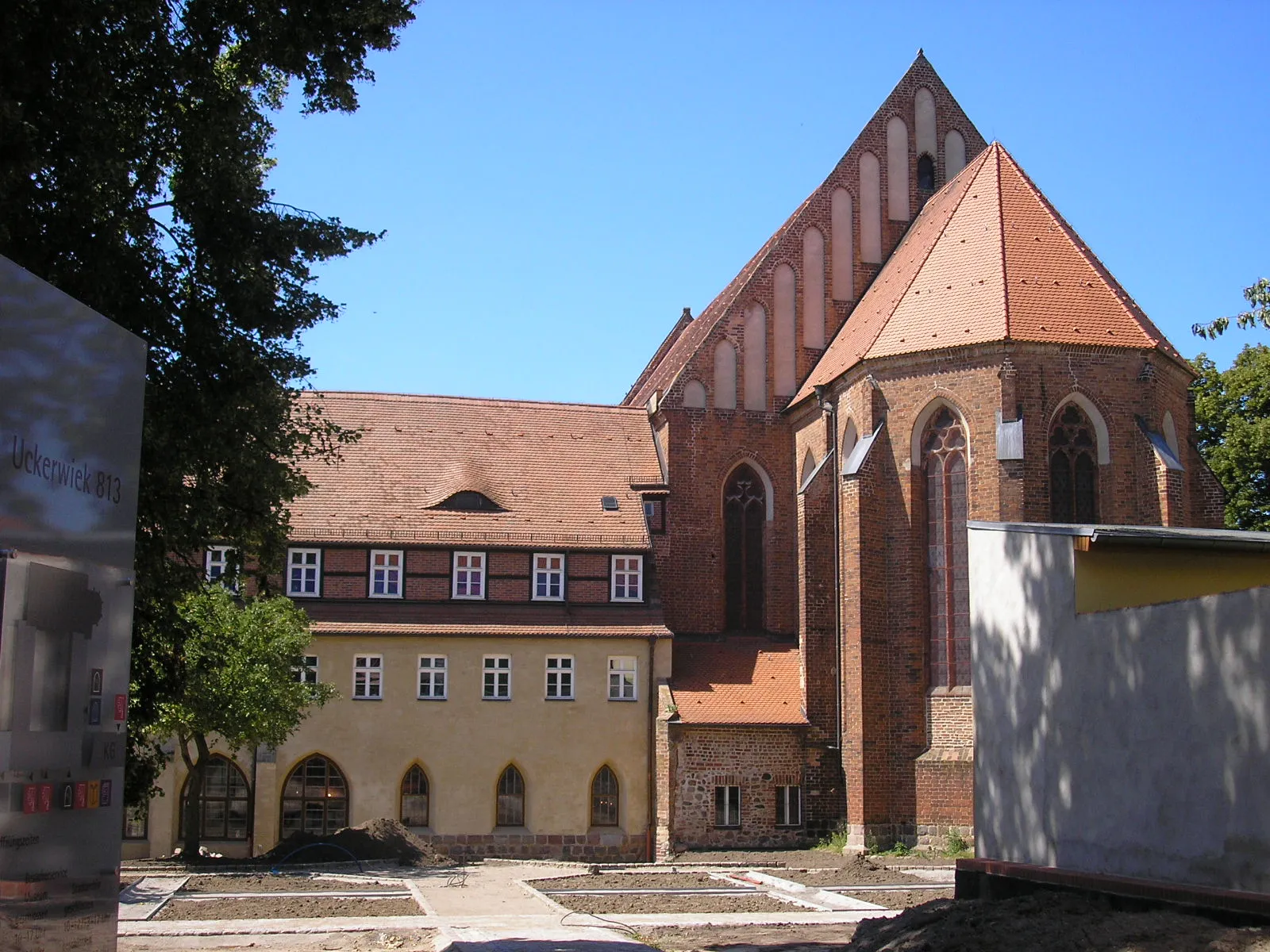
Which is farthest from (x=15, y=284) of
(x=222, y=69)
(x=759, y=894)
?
(x=759, y=894)

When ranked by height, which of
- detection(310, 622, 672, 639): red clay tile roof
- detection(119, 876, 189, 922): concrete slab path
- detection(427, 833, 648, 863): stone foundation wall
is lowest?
detection(427, 833, 648, 863): stone foundation wall

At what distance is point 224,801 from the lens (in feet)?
95.9

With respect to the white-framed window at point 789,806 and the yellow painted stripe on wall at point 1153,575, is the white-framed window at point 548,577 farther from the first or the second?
the yellow painted stripe on wall at point 1153,575

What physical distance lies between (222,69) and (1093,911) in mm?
10853

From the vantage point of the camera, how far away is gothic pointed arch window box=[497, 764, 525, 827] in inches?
1156

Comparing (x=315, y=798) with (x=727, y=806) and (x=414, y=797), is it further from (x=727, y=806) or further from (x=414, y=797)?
(x=727, y=806)

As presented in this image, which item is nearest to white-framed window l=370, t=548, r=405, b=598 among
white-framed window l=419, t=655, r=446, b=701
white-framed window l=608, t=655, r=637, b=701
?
white-framed window l=419, t=655, r=446, b=701

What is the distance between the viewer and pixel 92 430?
5992mm

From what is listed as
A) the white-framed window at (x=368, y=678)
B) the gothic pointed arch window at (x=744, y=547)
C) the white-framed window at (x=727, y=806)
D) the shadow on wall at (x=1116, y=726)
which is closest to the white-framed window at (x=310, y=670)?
the white-framed window at (x=368, y=678)

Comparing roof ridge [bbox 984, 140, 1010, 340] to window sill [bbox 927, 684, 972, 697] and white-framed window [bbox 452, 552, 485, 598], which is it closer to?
window sill [bbox 927, 684, 972, 697]

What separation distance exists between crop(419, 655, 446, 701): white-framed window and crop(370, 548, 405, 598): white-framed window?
1.64 metres

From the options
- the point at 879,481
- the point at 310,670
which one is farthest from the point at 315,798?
the point at 879,481

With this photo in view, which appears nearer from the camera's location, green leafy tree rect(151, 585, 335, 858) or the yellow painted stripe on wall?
the yellow painted stripe on wall

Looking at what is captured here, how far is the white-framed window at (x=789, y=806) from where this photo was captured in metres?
28.8
